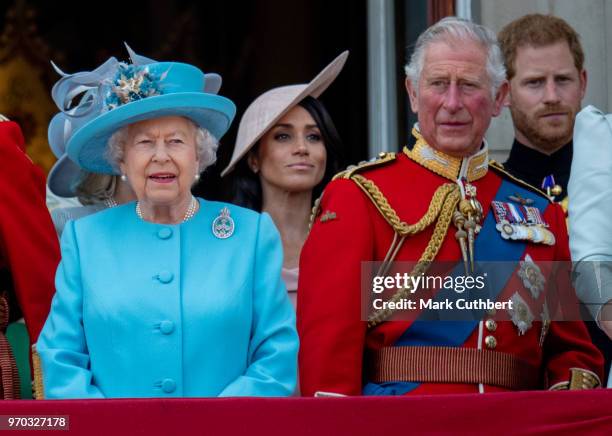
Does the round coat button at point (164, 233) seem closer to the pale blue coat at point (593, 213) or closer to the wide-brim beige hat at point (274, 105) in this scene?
the pale blue coat at point (593, 213)

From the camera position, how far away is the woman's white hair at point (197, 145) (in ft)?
13.4

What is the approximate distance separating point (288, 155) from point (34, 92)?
3.46 metres

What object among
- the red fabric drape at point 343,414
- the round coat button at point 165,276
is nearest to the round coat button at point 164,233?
the round coat button at point 165,276

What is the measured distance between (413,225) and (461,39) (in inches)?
22.0

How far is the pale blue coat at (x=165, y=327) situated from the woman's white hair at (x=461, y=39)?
2.78 feet

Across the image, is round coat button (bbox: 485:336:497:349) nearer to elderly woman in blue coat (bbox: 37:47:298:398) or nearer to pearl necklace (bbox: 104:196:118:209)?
elderly woman in blue coat (bbox: 37:47:298:398)

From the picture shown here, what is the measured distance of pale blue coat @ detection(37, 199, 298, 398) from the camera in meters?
3.87

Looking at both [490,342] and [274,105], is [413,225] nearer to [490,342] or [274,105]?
[490,342]

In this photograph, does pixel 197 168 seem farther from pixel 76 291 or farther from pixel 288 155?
pixel 288 155

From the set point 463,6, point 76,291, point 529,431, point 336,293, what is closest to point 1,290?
point 76,291

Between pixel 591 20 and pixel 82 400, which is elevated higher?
pixel 591 20

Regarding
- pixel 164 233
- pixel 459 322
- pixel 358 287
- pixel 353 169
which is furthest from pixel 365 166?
pixel 164 233

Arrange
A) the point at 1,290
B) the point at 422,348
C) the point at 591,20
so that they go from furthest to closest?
the point at 591,20 < the point at 1,290 < the point at 422,348

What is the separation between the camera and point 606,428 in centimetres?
353
